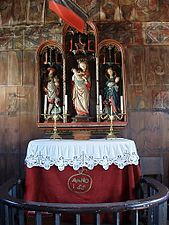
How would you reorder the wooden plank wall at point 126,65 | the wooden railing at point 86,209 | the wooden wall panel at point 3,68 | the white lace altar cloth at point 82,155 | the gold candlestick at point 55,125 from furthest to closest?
the wooden wall panel at point 3,68, the wooden plank wall at point 126,65, the gold candlestick at point 55,125, the white lace altar cloth at point 82,155, the wooden railing at point 86,209

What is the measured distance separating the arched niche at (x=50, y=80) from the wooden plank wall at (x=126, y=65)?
38cm

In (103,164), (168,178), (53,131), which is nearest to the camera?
(103,164)

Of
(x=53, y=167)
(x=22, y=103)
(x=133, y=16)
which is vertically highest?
(x=133, y=16)

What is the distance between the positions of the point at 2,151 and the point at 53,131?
1.18 metres

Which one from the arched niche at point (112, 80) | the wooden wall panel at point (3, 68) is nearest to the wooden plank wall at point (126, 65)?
the wooden wall panel at point (3, 68)

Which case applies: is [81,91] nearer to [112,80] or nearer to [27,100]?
[112,80]

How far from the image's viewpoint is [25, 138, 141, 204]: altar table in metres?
4.23

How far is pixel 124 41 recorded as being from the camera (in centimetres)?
589

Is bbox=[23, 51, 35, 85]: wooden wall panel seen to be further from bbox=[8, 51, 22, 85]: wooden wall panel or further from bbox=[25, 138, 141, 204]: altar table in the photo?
bbox=[25, 138, 141, 204]: altar table

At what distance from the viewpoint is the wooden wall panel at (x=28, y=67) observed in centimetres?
586

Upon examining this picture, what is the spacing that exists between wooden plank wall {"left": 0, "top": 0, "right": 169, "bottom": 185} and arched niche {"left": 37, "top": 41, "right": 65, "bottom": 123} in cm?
38

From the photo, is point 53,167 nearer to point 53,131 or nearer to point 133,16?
point 53,131

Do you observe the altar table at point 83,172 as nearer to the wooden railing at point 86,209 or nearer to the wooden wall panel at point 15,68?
the wooden railing at point 86,209

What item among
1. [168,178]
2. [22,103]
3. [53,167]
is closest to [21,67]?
[22,103]
